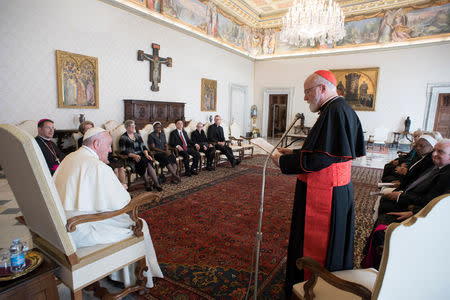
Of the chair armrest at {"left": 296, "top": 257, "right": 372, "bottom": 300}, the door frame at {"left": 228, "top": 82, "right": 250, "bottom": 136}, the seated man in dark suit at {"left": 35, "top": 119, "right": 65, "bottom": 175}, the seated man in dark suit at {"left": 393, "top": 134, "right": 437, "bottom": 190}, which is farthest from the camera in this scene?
the door frame at {"left": 228, "top": 82, "right": 250, "bottom": 136}

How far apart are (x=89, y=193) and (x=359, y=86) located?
1340cm

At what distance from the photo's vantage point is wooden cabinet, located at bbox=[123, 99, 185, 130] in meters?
7.77

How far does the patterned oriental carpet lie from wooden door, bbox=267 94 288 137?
10.0m

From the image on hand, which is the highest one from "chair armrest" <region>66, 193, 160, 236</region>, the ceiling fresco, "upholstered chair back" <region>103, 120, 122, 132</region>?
the ceiling fresco

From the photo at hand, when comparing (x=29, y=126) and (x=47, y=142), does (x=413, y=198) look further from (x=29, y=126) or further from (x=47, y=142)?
(x=29, y=126)

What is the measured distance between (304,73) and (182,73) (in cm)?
713

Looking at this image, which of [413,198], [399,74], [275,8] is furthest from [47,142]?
[399,74]

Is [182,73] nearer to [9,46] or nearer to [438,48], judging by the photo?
[9,46]

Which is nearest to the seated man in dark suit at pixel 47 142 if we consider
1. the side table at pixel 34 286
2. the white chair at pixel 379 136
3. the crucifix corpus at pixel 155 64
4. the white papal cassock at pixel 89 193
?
the white papal cassock at pixel 89 193

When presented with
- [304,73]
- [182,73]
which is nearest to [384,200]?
[182,73]

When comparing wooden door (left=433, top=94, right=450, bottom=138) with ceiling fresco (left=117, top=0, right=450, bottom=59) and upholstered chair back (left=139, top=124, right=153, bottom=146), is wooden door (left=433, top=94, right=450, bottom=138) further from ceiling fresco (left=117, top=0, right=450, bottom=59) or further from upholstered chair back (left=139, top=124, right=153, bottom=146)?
upholstered chair back (left=139, top=124, right=153, bottom=146)

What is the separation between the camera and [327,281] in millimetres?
1401

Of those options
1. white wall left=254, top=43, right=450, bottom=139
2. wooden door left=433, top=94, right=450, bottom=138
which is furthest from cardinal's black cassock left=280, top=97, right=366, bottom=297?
wooden door left=433, top=94, right=450, bottom=138

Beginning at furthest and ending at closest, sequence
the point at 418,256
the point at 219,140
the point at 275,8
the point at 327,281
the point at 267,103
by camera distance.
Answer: the point at 267,103 < the point at 275,8 < the point at 219,140 < the point at 327,281 < the point at 418,256
